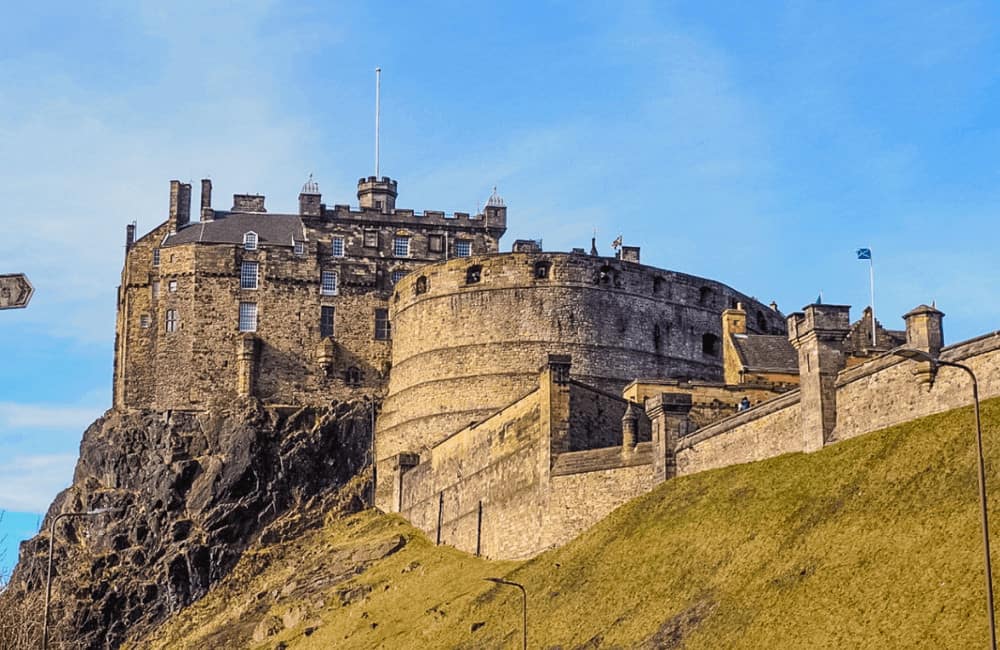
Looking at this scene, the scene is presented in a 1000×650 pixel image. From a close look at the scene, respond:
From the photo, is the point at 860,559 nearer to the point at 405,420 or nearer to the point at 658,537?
the point at 658,537

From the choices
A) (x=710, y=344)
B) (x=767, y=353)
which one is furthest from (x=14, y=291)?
(x=710, y=344)

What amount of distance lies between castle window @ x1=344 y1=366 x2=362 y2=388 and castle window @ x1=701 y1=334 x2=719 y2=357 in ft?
61.9

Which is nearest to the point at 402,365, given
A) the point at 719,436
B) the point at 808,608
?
the point at 719,436

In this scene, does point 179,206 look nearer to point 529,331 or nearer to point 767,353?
point 529,331

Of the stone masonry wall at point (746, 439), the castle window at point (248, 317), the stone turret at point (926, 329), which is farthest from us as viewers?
the castle window at point (248, 317)

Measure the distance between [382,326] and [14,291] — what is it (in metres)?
67.0

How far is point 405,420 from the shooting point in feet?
268

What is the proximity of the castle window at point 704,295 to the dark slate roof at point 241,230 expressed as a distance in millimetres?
23712

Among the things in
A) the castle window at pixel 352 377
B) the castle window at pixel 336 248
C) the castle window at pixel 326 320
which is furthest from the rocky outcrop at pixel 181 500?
the castle window at pixel 336 248

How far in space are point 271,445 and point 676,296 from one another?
2265 cm

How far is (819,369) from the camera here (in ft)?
149

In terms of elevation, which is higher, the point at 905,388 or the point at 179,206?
the point at 179,206

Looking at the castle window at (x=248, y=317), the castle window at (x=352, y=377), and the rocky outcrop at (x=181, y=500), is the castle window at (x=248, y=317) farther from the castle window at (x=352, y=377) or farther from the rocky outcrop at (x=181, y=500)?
the castle window at (x=352, y=377)

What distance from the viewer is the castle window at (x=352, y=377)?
86.9m
